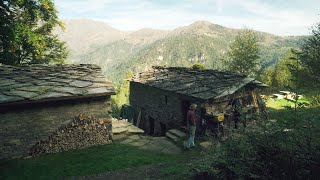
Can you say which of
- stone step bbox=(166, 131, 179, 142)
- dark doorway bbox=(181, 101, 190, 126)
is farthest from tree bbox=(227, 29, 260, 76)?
stone step bbox=(166, 131, 179, 142)

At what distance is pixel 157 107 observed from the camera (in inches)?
699

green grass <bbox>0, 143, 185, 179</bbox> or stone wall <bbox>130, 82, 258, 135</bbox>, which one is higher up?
stone wall <bbox>130, 82, 258, 135</bbox>

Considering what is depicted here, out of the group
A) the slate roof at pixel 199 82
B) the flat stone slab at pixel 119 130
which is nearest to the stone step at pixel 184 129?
the slate roof at pixel 199 82

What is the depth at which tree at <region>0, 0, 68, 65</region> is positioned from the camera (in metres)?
20.0

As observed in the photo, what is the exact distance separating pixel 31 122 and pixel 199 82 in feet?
29.9

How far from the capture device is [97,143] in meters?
11.7

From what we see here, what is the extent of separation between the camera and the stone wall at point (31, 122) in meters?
9.90

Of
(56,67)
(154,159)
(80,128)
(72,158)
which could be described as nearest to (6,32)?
(56,67)

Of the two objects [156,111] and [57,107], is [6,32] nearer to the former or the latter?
[57,107]

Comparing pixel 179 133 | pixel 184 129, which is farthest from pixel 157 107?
pixel 179 133

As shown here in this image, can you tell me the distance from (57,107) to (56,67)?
433 centimetres

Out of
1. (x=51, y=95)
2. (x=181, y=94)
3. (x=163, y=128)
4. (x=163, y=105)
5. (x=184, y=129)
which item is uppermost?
(x=51, y=95)

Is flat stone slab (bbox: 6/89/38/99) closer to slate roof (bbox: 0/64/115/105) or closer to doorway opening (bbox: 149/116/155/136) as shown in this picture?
slate roof (bbox: 0/64/115/105)

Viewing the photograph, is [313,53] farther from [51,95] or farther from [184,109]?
[51,95]
